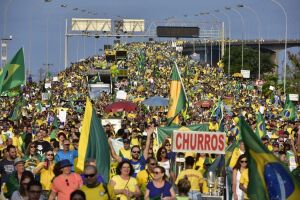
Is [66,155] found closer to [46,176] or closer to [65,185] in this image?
[46,176]

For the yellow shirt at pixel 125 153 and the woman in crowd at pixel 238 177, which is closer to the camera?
the woman in crowd at pixel 238 177

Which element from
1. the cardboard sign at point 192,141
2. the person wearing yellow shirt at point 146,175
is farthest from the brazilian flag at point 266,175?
the cardboard sign at point 192,141

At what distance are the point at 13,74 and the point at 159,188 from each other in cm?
1253

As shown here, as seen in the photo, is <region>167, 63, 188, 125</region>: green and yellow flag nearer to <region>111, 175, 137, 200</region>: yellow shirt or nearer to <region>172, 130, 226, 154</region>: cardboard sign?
<region>172, 130, 226, 154</region>: cardboard sign

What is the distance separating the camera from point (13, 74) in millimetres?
26312

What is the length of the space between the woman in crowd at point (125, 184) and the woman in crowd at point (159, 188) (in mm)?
329

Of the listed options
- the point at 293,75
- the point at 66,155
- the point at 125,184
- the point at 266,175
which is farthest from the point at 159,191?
the point at 293,75

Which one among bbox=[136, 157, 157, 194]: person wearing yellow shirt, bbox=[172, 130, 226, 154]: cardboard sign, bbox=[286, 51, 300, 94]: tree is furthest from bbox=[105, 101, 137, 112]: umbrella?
bbox=[286, 51, 300, 94]: tree

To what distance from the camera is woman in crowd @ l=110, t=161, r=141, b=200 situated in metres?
14.6

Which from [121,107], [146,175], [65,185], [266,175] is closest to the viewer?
[266,175]

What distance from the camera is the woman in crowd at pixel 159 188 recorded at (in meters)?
14.2

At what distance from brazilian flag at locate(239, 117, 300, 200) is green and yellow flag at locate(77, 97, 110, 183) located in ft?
11.6

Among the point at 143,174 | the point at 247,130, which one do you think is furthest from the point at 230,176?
the point at 247,130

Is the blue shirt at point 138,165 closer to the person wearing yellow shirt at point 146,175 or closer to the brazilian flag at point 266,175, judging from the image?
the person wearing yellow shirt at point 146,175
